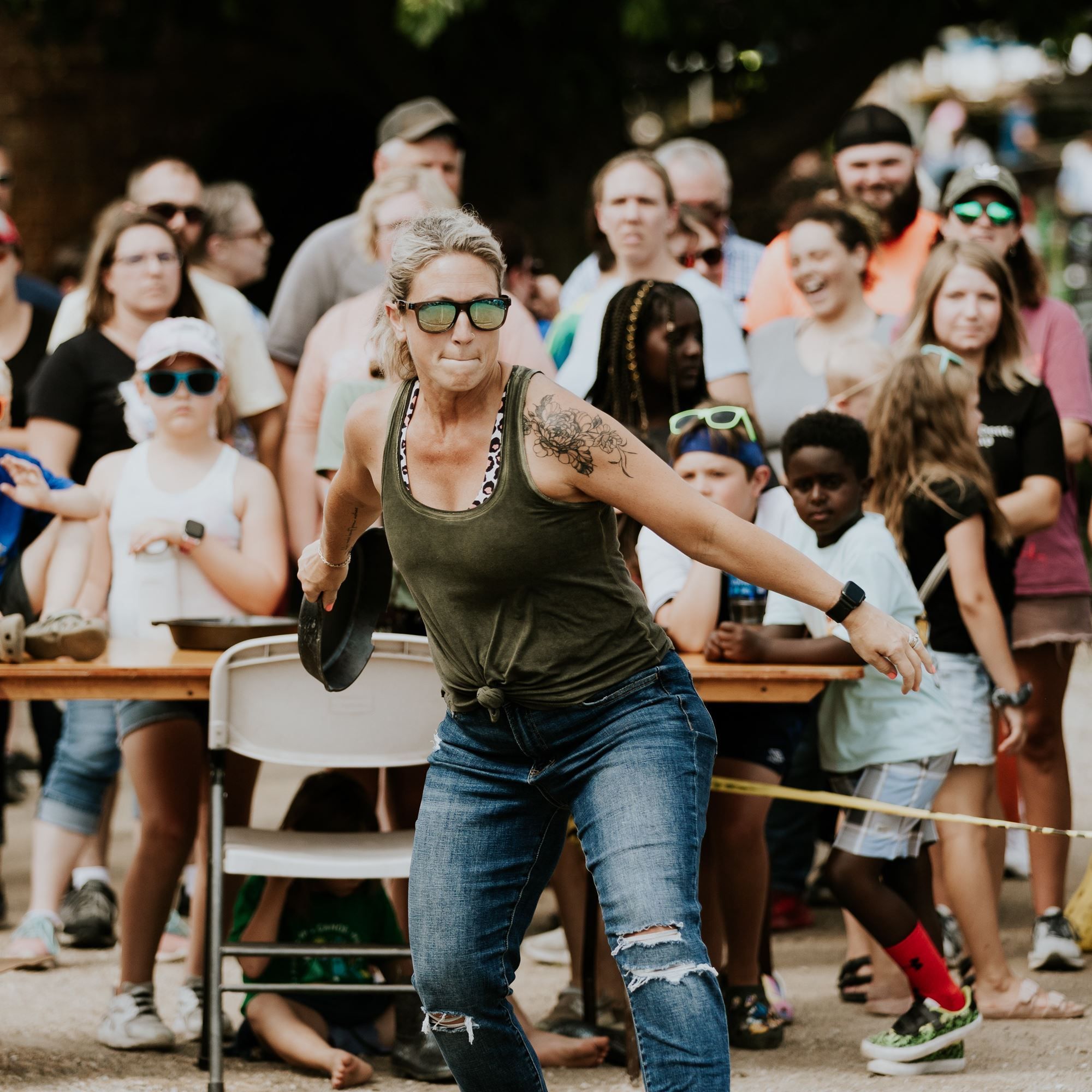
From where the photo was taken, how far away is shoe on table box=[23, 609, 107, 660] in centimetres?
412

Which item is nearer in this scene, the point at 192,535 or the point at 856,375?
the point at 192,535

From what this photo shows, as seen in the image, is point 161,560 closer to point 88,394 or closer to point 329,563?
point 88,394

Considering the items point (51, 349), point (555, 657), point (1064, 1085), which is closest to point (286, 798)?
point (51, 349)

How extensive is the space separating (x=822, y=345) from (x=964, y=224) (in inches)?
25.1

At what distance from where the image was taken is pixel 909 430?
15.5 feet

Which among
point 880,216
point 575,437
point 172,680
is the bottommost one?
point 172,680

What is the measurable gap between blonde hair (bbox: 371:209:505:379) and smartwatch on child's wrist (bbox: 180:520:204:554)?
1.48 meters

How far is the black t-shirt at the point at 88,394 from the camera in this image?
5.28 m

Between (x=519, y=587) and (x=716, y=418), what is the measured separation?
57.2 inches

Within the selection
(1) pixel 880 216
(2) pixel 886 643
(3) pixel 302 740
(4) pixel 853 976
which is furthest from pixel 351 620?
(1) pixel 880 216

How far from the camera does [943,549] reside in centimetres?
474

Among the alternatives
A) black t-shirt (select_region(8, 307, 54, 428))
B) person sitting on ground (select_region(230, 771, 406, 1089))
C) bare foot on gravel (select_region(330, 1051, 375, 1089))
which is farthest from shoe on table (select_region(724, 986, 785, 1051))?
black t-shirt (select_region(8, 307, 54, 428))

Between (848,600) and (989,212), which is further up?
(989,212)

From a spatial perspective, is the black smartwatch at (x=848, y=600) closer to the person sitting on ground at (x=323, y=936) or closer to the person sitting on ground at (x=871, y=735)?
the person sitting on ground at (x=871, y=735)
